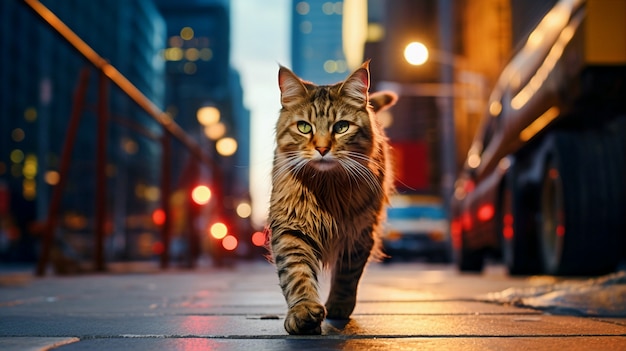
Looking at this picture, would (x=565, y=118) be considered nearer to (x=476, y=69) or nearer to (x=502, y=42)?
(x=502, y=42)

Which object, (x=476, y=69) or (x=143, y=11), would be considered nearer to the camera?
Answer: (x=476, y=69)

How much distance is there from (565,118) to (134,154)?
9202cm

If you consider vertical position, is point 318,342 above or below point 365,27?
Result: below

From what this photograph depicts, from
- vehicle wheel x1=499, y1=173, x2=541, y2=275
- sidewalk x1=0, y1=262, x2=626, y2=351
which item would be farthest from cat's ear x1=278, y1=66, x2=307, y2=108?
vehicle wheel x1=499, y1=173, x2=541, y2=275

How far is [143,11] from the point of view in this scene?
111 meters

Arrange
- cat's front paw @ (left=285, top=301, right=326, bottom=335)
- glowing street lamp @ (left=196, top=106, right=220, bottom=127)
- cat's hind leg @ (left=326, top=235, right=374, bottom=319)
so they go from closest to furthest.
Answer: cat's front paw @ (left=285, top=301, right=326, bottom=335), cat's hind leg @ (left=326, top=235, right=374, bottom=319), glowing street lamp @ (left=196, top=106, right=220, bottom=127)

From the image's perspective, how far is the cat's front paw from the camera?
12.6ft

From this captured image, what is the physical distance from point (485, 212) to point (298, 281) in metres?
9.52

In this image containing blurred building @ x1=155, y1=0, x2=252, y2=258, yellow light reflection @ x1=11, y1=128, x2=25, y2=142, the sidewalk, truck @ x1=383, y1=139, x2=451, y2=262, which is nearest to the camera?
the sidewalk

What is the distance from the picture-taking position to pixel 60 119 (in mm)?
74875

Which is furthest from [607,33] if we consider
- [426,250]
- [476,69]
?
[476,69]

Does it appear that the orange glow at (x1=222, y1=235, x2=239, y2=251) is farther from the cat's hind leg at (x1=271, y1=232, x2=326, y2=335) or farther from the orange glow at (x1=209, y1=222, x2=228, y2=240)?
the cat's hind leg at (x1=271, y1=232, x2=326, y2=335)

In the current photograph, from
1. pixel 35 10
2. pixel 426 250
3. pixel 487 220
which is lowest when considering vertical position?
pixel 426 250

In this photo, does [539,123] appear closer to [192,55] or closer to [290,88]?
[290,88]
